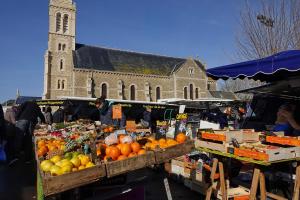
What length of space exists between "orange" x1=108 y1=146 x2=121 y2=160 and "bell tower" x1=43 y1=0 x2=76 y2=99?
136ft

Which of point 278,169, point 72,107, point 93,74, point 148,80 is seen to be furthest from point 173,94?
point 278,169

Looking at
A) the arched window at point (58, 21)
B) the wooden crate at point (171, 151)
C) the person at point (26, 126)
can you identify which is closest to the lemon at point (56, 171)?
the wooden crate at point (171, 151)

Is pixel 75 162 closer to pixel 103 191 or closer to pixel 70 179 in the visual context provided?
pixel 70 179

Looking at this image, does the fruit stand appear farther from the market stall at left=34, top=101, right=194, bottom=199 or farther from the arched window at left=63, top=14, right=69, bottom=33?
the arched window at left=63, top=14, right=69, bottom=33

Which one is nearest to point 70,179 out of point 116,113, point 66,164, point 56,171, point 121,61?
point 56,171

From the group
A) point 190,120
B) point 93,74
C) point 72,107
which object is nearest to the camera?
point 190,120

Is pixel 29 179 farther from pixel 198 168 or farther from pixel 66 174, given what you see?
pixel 66 174

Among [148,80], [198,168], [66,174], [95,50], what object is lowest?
[198,168]

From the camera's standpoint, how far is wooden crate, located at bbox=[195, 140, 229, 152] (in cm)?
420

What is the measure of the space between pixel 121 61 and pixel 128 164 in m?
46.8

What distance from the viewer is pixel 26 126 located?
945 centimetres

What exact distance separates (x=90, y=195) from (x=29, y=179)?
409 centimetres

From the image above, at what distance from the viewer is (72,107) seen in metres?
19.7

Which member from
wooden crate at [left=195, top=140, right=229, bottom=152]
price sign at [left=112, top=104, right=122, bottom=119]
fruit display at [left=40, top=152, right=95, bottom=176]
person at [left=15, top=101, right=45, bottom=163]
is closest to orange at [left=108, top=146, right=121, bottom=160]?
fruit display at [left=40, top=152, right=95, bottom=176]
